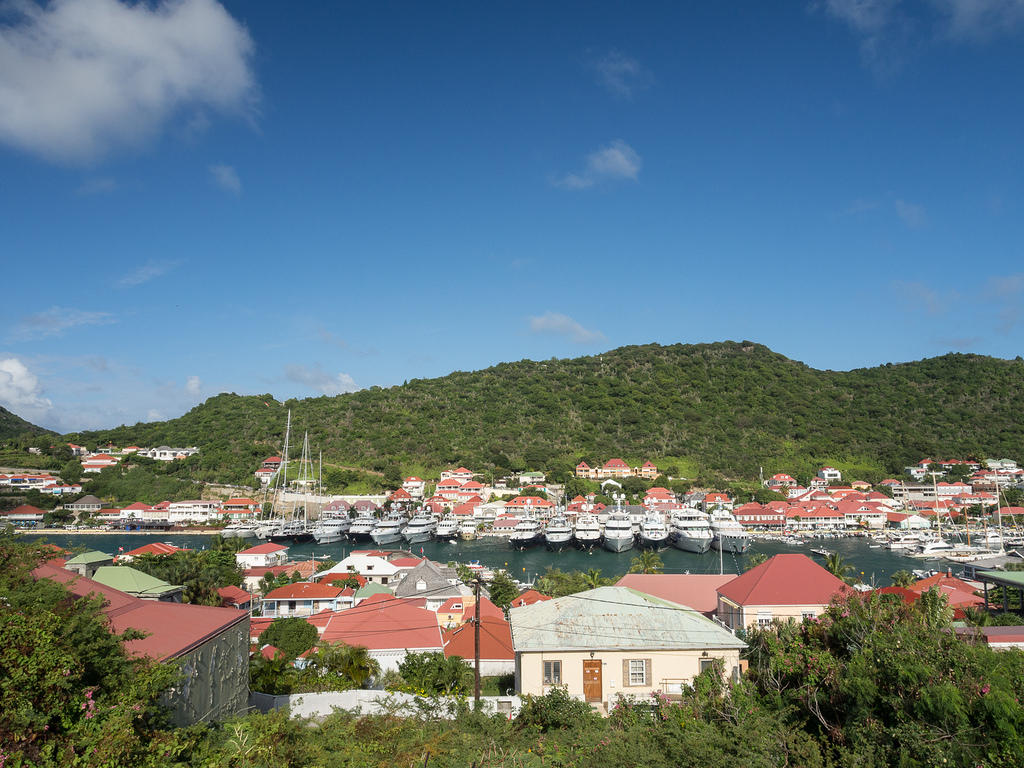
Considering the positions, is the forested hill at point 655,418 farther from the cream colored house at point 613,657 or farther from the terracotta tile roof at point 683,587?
the cream colored house at point 613,657

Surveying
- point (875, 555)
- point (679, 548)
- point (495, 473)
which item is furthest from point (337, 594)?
point (495, 473)

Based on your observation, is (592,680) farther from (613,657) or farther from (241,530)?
(241,530)

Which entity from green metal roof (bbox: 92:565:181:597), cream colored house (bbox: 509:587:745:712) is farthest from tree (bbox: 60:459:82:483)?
cream colored house (bbox: 509:587:745:712)

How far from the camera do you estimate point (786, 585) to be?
17.1m

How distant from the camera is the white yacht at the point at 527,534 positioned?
5684 cm

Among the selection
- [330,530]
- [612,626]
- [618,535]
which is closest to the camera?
[612,626]

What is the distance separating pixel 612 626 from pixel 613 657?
2.25 feet

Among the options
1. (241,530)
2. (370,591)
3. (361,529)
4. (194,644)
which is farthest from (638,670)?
(241,530)

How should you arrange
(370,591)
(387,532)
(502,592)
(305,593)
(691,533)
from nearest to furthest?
(305,593), (502,592), (370,591), (691,533), (387,532)

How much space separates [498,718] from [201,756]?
5.71 m

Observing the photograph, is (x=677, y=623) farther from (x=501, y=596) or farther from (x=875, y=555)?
(x=875, y=555)

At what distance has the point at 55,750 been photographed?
514 cm

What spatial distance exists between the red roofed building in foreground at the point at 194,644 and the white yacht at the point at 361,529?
1987 inches

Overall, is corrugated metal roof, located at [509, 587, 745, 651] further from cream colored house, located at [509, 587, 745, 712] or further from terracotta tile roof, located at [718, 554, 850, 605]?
terracotta tile roof, located at [718, 554, 850, 605]
